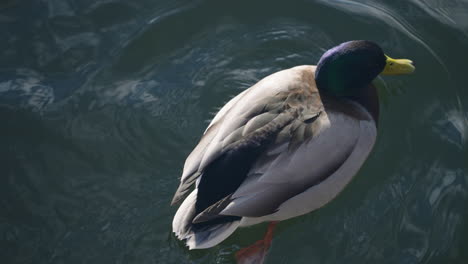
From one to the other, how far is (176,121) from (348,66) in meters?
1.62

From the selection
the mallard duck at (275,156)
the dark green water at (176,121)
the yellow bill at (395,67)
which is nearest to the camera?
the mallard duck at (275,156)

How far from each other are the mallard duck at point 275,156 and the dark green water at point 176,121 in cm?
44

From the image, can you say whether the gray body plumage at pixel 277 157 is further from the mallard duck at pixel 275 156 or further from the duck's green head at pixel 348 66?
the duck's green head at pixel 348 66

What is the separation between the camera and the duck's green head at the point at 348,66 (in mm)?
4750

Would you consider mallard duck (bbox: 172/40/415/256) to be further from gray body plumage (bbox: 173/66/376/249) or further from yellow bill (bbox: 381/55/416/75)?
yellow bill (bbox: 381/55/416/75)

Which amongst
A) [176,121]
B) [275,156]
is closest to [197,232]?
[275,156]

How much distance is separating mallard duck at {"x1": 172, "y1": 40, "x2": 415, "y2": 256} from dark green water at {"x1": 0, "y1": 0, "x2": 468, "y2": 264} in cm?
44

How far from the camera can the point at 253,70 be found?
18.9 ft

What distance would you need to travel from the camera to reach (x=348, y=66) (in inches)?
189

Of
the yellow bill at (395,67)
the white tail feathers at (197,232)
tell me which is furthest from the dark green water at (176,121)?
the yellow bill at (395,67)

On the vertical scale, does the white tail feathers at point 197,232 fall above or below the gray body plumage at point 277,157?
below

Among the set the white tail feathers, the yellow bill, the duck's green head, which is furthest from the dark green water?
the duck's green head

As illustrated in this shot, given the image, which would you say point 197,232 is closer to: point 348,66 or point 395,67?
point 348,66

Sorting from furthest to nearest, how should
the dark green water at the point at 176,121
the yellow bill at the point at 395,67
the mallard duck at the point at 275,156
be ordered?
the yellow bill at the point at 395,67
the dark green water at the point at 176,121
the mallard duck at the point at 275,156
